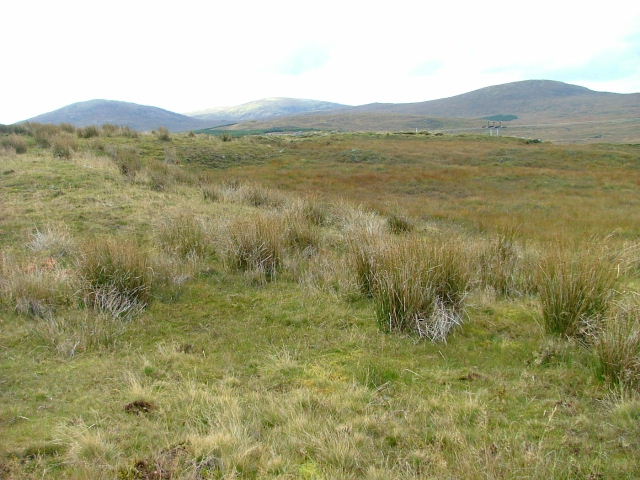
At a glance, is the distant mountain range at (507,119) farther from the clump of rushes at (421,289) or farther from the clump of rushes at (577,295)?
the clump of rushes at (577,295)

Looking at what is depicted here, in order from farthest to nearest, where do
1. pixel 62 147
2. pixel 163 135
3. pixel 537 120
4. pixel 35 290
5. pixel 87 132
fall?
1. pixel 537 120
2. pixel 163 135
3. pixel 87 132
4. pixel 62 147
5. pixel 35 290

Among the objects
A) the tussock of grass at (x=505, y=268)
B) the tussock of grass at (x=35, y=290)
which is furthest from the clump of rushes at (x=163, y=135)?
the tussock of grass at (x=505, y=268)

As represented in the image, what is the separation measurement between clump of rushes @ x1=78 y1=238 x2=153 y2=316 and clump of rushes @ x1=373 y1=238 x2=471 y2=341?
285 cm

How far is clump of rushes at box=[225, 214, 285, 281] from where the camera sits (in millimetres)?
7109

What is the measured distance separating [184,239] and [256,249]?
1.53m

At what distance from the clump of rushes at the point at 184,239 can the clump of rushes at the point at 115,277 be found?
1.52 meters

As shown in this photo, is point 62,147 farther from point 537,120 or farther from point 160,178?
point 537,120

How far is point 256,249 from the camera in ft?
23.6

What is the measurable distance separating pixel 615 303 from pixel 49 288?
6.18m

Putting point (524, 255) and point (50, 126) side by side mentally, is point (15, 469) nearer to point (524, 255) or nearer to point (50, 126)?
point (524, 255)

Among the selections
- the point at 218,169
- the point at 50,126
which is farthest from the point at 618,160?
the point at 50,126

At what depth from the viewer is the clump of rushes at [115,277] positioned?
216 inches

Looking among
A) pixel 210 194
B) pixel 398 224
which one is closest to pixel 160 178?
pixel 210 194

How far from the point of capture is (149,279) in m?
5.89
